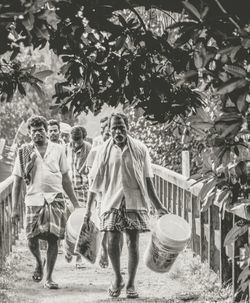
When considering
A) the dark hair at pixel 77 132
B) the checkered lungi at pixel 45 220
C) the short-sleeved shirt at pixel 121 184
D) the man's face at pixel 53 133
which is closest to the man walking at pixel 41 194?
the checkered lungi at pixel 45 220

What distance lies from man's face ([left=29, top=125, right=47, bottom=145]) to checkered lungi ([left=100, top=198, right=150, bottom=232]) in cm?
115

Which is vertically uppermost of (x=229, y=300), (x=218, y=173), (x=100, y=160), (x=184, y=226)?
(x=218, y=173)

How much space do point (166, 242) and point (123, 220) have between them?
73 cm

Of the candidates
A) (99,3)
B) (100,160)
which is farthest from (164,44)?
(100,160)

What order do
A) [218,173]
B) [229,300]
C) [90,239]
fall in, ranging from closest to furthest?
[218,173] → [229,300] → [90,239]

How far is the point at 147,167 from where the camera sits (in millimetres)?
7773

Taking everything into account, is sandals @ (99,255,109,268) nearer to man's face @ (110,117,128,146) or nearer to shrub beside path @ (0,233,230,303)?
shrub beside path @ (0,233,230,303)

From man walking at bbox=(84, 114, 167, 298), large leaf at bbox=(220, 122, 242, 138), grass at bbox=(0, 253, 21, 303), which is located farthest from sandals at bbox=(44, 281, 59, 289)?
large leaf at bbox=(220, 122, 242, 138)

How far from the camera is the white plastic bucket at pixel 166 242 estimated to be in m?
6.88

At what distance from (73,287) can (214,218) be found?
5.46ft


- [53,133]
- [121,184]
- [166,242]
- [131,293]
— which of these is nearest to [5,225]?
[53,133]

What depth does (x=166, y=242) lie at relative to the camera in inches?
271

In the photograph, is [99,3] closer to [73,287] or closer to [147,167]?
[147,167]

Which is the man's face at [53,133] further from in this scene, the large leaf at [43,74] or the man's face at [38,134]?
the large leaf at [43,74]
